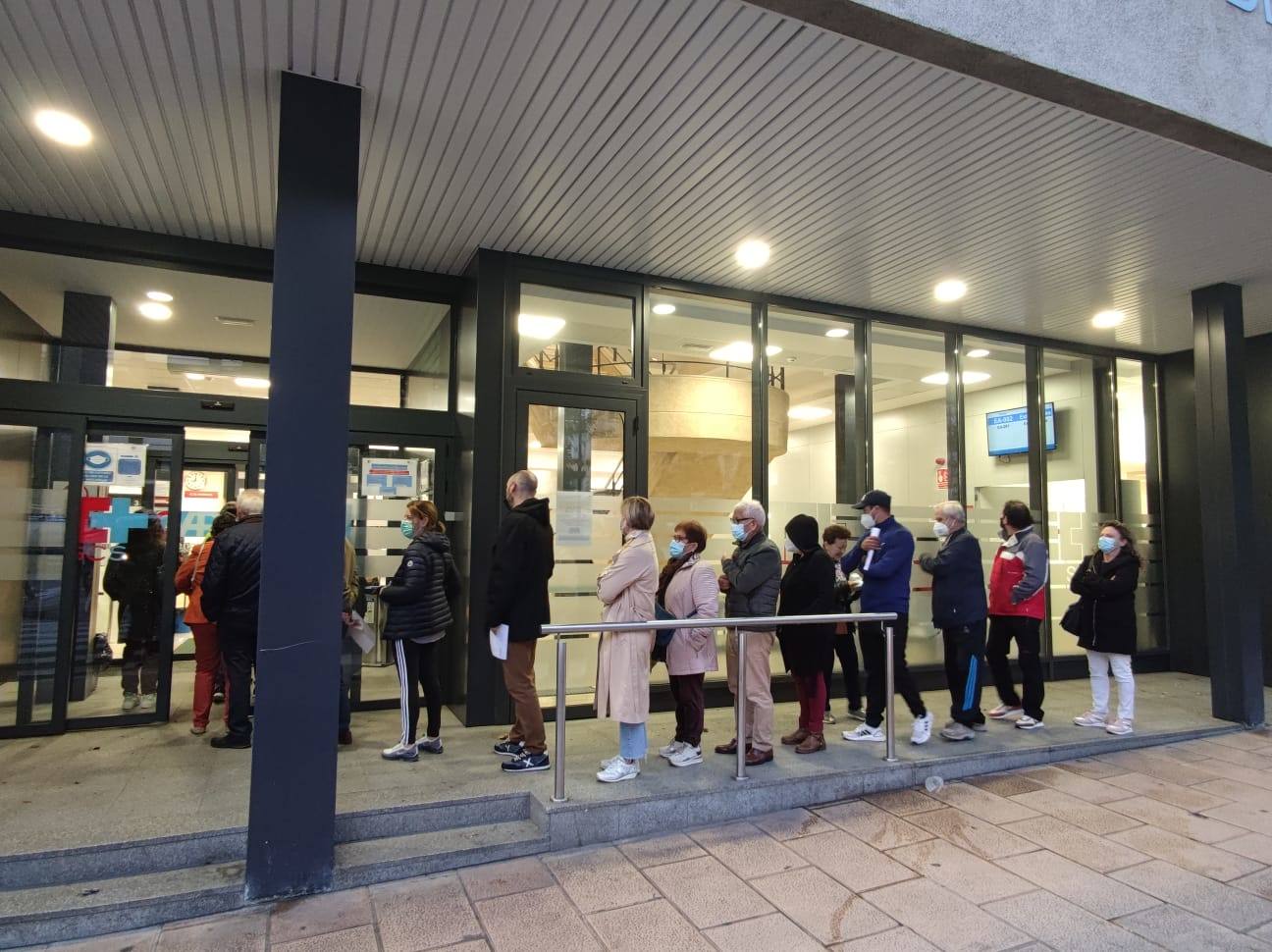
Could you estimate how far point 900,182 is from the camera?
4.45m

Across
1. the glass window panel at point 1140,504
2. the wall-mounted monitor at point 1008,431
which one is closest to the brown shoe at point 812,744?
the wall-mounted monitor at point 1008,431

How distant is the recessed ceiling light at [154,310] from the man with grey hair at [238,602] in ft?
7.40

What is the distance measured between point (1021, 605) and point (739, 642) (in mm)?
2359

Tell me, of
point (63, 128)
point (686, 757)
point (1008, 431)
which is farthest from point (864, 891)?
point (1008, 431)

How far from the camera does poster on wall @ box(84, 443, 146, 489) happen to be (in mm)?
5105

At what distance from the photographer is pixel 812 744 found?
4699 millimetres

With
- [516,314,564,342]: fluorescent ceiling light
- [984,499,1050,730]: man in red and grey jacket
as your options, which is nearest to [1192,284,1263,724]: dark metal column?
[984,499,1050,730]: man in red and grey jacket

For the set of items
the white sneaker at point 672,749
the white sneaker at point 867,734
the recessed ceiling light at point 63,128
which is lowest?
the white sneaker at point 867,734

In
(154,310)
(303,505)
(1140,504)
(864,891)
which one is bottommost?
(864,891)

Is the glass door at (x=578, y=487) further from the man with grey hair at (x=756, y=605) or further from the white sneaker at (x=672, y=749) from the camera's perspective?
the man with grey hair at (x=756, y=605)

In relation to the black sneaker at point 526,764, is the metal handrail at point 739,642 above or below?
above

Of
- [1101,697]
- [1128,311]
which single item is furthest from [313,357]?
[1128,311]

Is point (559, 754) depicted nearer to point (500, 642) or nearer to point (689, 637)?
point (500, 642)

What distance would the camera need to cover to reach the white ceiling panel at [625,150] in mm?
3166
